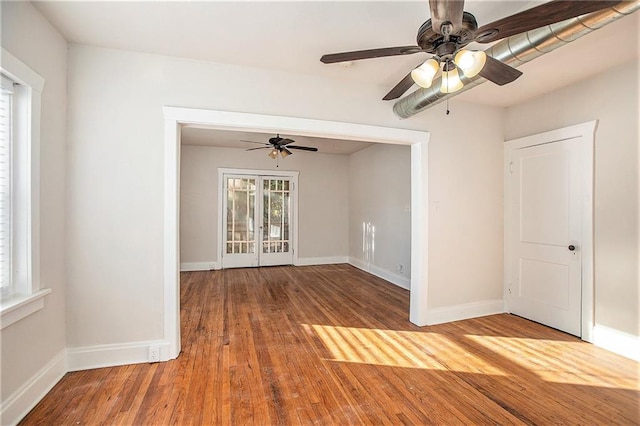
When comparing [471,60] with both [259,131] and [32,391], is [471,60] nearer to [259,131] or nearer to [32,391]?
[259,131]

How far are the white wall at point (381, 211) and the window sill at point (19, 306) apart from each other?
465 cm

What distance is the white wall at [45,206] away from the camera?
6.08 ft

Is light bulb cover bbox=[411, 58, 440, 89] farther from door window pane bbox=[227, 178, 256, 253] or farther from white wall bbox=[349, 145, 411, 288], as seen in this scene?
door window pane bbox=[227, 178, 256, 253]

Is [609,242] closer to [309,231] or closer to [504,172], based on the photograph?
[504,172]

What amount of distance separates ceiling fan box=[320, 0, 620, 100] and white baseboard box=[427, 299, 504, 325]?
8.62 ft

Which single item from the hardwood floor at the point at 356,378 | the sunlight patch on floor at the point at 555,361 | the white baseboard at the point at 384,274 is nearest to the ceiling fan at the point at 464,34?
the hardwood floor at the point at 356,378

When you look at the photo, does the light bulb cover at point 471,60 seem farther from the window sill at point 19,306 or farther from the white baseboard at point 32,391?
the white baseboard at point 32,391

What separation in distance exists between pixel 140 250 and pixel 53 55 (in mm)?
1646

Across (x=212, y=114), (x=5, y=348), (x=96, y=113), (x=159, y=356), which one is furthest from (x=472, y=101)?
(x=5, y=348)

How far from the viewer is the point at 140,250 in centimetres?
263

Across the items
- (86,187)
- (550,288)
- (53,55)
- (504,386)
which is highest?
(53,55)

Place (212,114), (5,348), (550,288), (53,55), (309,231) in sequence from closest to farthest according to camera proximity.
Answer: (5,348) → (53,55) → (212,114) → (550,288) → (309,231)

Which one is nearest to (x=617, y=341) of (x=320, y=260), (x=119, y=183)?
(x=119, y=183)

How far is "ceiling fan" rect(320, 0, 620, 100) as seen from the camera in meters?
1.40
